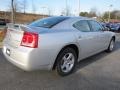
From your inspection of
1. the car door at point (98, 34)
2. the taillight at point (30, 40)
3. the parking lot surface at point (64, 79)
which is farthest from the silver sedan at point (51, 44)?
the parking lot surface at point (64, 79)

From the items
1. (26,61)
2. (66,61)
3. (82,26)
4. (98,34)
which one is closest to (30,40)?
(26,61)

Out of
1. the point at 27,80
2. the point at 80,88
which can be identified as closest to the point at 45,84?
the point at 27,80

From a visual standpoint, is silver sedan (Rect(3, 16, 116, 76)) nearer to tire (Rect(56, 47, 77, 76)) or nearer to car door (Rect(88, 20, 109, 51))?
tire (Rect(56, 47, 77, 76))

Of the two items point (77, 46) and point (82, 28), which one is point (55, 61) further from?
point (82, 28)

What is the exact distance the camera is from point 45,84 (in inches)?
143

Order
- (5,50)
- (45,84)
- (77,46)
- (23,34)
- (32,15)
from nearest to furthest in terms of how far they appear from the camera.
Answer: (23,34), (45,84), (5,50), (77,46), (32,15)

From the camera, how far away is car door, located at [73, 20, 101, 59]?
14.3 ft

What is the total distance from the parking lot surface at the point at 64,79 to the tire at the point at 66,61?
0.47ft

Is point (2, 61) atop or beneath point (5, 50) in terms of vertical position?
beneath

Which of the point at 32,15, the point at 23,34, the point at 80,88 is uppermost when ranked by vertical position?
the point at 32,15

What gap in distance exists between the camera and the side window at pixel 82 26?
4.42 m

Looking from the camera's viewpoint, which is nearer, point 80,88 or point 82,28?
point 80,88

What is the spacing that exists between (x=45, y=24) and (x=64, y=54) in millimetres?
960

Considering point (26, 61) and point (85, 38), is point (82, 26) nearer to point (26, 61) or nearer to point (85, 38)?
point (85, 38)
